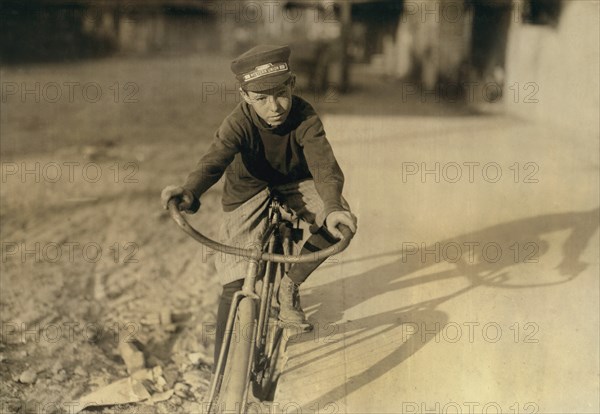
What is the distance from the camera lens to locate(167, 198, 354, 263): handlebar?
2480mm

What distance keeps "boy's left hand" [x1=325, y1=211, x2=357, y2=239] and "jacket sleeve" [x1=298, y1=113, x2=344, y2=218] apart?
0.26 m

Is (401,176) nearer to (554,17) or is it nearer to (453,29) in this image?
(554,17)

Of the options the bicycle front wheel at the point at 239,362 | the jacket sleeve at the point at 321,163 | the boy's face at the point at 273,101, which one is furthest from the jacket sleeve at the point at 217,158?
the bicycle front wheel at the point at 239,362

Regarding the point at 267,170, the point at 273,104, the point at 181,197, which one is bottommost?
the point at 267,170

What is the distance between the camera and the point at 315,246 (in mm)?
3471

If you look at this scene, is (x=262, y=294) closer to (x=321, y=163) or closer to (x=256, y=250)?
(x=256, y=250)

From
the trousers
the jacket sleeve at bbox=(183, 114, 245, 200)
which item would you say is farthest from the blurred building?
the jacket sleeve at bbox=(183, 114, 245, 200)

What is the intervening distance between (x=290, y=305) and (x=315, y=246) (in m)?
0.60

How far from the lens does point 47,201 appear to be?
685cm

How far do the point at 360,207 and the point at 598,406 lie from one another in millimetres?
3393

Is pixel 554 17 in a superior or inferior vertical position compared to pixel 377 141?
superior

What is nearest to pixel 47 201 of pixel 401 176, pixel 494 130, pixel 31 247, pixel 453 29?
pixel 31 247

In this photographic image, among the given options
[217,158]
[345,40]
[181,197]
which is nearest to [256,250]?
[181,197]

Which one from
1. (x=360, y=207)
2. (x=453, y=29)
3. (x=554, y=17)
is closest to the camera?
(x=360, y=207)
